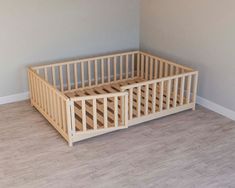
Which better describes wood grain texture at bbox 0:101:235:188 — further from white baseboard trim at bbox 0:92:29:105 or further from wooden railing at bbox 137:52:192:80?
wooden railing at bbox 137:52:192:80

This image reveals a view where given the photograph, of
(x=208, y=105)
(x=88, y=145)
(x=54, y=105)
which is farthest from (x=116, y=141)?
(x=208, y=105)

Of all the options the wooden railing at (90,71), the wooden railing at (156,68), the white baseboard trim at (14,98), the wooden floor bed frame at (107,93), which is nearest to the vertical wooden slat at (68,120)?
the wooden floor bed frame at (107,93)

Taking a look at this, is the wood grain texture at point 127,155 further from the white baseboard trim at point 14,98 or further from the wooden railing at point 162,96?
the white baseboard trim at point 14,98

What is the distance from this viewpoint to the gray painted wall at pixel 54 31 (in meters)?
3.84

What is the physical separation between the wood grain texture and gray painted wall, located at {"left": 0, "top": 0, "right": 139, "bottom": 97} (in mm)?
699

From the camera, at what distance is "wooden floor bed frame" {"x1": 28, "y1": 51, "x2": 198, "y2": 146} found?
3.15 metres

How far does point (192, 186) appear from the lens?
2529 millimetres

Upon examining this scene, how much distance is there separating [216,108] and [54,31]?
7.00 ft

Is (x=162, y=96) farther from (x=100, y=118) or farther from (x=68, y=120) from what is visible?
(x=68, y=120)

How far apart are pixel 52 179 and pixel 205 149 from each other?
Result: 4.55ft

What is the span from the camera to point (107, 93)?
3.62 m

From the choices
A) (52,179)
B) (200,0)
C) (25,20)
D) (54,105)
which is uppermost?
(200,0)

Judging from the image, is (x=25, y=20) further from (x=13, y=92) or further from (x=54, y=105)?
(x=54, y=105)

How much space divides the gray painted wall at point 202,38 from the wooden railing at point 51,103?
1.71 m
